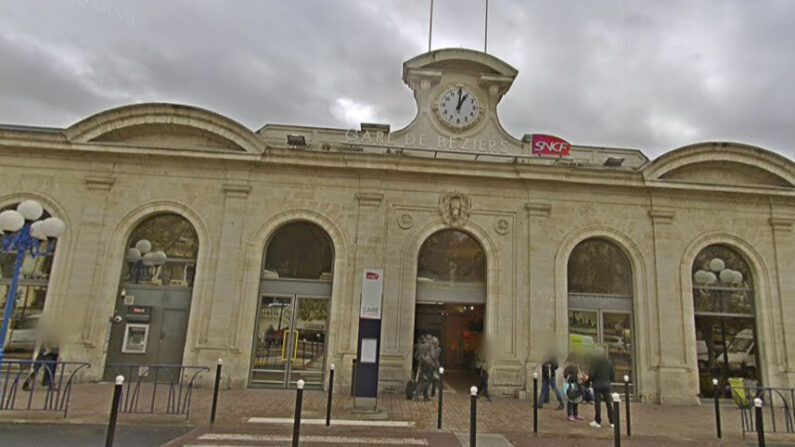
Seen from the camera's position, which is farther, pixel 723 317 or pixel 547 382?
pixel 723 317

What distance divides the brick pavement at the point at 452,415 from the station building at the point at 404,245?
1.14 meters

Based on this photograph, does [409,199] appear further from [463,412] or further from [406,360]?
[463,412]

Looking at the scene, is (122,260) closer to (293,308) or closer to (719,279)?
(293,308)

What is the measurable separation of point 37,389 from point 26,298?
10.6 ft

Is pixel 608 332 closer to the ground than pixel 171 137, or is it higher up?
closer to the ground

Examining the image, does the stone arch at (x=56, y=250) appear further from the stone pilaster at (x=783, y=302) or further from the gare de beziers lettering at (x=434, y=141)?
the stone pilaster at (x=783, y=302)

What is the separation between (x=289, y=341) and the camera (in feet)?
43.3

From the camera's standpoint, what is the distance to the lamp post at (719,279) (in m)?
14.1

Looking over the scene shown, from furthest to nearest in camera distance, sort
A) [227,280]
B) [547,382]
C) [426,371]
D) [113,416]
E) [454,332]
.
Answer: [454,332] < [227,280] < [547,382] < [426,371] < [113,416]

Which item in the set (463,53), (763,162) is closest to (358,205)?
(463,53)

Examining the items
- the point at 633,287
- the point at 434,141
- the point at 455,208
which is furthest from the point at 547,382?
the point at 434,141

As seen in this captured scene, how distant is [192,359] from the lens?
12.6 metres

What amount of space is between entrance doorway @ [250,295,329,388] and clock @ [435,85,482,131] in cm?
670

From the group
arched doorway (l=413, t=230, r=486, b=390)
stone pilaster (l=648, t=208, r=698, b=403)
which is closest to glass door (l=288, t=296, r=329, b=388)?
arched doorway (l=413, t=230, r=486, b=390)
